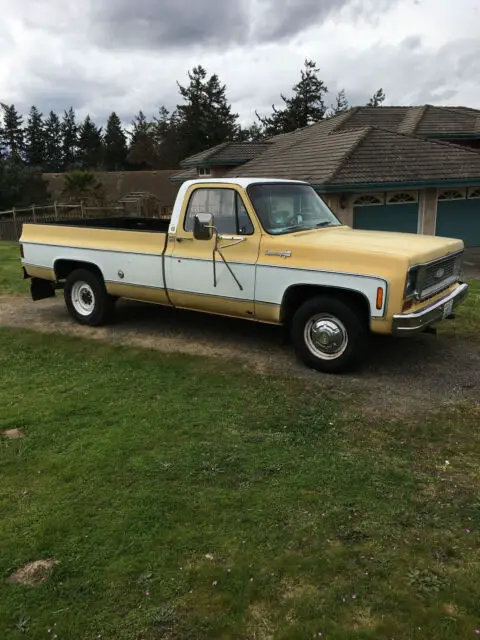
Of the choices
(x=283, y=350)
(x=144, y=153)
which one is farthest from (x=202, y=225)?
(x=144, y=153)

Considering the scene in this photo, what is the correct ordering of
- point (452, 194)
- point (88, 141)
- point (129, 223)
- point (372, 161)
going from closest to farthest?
point (129, 223) → point (372, 161) → point (452, 194) → point (88, 141)

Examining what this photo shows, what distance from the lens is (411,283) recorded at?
16.9 feet

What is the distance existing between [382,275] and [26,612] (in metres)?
3.88

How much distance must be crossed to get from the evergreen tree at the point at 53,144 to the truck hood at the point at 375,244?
91926 millimetres

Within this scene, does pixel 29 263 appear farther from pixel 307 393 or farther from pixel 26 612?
pixel 26 612

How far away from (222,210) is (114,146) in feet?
287

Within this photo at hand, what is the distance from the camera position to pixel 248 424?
4625 mm

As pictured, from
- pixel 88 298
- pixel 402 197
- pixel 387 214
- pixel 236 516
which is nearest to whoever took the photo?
pixel 236 516

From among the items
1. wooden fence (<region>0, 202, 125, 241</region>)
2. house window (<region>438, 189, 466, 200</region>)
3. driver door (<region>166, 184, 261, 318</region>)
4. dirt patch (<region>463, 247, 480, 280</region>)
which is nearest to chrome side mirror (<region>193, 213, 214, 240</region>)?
driver door (<region>166, 184, 261, 318</region>)

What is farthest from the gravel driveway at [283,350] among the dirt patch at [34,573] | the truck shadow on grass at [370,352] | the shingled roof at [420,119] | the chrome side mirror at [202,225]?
the shingled roof at [420,119]

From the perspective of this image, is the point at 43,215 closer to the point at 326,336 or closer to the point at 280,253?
the point at 280,253

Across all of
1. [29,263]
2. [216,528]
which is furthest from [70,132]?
[216,528]

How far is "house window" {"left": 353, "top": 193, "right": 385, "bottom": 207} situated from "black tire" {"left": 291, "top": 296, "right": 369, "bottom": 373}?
11079 millimetres

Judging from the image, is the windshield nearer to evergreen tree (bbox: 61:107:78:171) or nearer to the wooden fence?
the wooden fence
